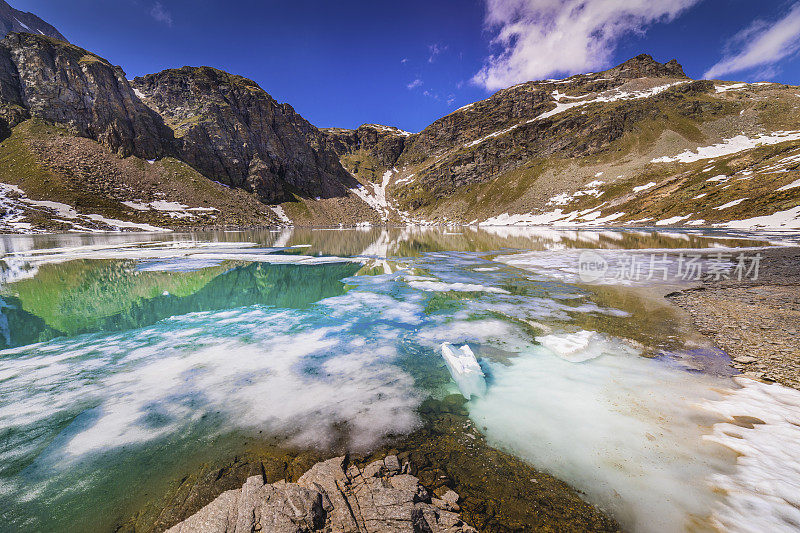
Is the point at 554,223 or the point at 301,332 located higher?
the point at 554,223

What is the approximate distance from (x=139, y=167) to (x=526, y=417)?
131m

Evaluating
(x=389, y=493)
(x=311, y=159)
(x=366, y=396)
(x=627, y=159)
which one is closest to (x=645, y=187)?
(x=627, y=159)

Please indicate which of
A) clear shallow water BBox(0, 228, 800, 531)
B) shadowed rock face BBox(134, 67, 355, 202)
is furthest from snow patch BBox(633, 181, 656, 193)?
shadowed rock face BBox(134, 67, 355, 202)

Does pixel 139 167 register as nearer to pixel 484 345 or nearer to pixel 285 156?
pixel 285 156

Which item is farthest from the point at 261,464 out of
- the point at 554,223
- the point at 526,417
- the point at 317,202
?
the point at 317,202

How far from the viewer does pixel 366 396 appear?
5520 mm

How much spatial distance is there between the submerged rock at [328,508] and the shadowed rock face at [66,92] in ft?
442

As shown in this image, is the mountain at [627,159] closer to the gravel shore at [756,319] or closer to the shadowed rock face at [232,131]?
the gravel shore at [756,319]

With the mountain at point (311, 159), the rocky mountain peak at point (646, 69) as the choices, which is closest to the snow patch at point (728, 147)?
the mountain at point (311, 159)

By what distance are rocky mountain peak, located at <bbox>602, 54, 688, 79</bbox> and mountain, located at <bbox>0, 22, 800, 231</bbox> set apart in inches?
414

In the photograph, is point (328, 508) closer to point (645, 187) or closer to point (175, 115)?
point (645, 187)

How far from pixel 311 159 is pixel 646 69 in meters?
210

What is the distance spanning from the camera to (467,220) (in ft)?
454

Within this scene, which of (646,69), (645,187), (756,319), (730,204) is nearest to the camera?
(756,319)
